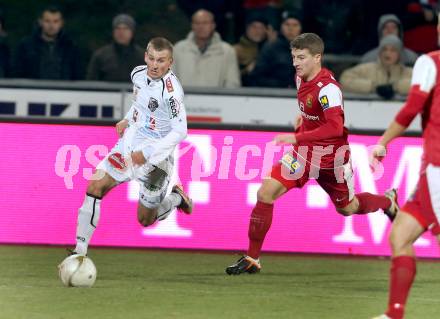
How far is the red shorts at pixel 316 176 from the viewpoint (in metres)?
11.1

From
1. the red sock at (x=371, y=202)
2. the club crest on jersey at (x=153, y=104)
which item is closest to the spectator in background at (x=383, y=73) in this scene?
the red sock at (x=371, y=202)

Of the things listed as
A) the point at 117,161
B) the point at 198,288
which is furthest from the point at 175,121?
the point at 198,288

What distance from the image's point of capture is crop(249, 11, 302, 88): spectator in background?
15.8m

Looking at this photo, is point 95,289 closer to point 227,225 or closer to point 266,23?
point 227,225

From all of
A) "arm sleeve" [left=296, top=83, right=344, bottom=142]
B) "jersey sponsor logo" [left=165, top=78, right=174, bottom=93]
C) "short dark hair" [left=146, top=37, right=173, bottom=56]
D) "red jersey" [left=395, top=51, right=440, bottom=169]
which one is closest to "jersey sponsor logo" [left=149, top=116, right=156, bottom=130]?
"jersey sponsor logo" [left=165, top=78, right=174, bottom=93]

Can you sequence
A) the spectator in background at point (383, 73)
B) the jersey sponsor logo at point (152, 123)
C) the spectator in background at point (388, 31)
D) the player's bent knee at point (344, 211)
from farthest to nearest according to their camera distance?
the spectator in background at point (388, 31)
the spectator in background at point (383, 73)
the player's bent knee at point (344, 211)
the jersey sponsor logo at point (152, 123)

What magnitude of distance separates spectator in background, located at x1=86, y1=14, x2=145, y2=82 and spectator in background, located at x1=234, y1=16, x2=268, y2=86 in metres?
1.36

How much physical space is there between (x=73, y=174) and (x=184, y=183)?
1.01 metres

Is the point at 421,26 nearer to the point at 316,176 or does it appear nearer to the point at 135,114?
the point at 316,176

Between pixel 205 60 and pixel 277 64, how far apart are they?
32.8 inches

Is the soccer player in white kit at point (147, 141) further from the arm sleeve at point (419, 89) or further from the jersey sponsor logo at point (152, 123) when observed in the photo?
the arm sleeve at point (419, 89)

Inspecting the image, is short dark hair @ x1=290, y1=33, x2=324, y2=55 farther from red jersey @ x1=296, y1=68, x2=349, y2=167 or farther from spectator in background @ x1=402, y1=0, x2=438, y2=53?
spectator in background @ x1=402, y1=0, x2=438, y2=53

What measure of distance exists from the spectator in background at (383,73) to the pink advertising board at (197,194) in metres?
2.49

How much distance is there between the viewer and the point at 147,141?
37.2ft
